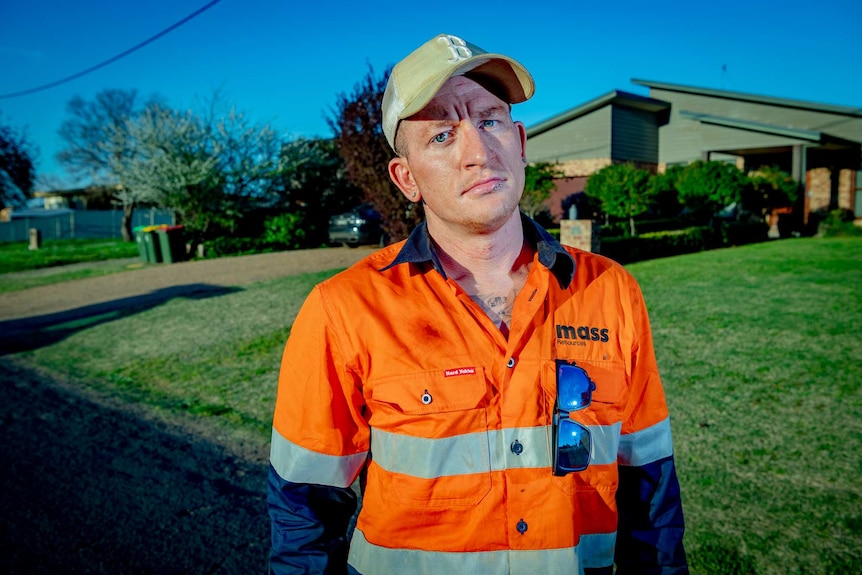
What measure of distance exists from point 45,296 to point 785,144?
24.4m

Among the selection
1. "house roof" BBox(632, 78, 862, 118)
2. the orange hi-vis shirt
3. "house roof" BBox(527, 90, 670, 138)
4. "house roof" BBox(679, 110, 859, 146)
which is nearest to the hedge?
"house roof" BBox(679, 110, 859, 146)

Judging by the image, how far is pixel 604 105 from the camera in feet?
83.5

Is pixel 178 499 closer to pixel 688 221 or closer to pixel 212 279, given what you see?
pixel 212 279

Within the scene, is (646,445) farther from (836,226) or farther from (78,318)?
(836,226)

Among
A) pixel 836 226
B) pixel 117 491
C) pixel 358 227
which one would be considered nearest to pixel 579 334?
pixel 117 491

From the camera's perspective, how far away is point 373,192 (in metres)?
11.5

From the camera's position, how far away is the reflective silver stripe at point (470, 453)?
151 centimetres

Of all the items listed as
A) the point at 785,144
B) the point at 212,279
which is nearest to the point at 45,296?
the point at 212,279

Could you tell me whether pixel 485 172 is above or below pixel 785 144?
below

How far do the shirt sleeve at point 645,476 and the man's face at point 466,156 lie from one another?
52cm

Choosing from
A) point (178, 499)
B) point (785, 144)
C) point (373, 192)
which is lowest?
point (178, 499)

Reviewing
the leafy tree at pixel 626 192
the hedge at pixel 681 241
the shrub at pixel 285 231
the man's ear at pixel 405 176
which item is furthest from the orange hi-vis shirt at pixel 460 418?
the shrub at pixel 285 231

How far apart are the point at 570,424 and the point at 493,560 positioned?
40 centimetres

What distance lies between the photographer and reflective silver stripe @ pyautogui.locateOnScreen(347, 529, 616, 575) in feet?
4.91
